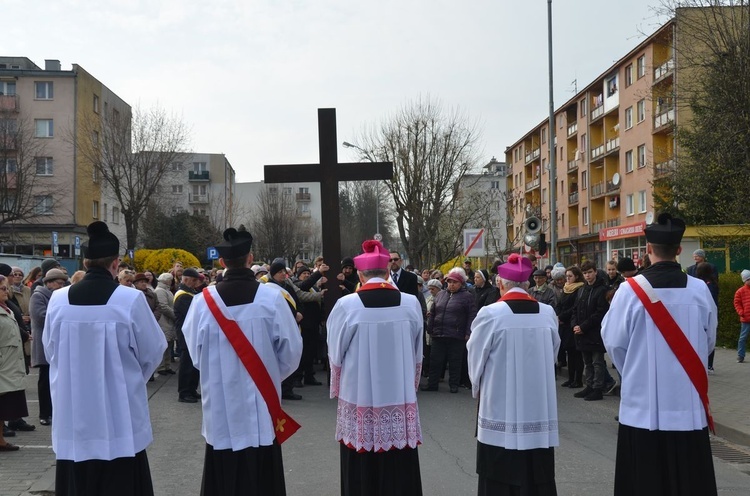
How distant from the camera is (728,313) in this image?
18.9 meters

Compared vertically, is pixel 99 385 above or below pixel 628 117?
below

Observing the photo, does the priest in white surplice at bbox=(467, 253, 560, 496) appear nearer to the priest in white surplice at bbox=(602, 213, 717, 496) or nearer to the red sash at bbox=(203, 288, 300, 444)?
the priest in white surplice at bbox=(602, 213, 717, 496)

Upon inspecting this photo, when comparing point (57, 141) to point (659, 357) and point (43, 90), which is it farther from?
point (659, 357)

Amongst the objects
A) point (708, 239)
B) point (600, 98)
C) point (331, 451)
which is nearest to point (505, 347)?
point (331, 451)

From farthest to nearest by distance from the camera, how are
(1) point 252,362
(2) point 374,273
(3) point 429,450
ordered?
1. (3) point 429,450
2. (2) point 374,273
3. (1) point 252,362

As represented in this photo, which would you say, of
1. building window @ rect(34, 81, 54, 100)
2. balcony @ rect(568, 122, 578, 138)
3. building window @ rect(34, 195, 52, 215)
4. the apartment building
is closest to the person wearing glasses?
building window @ rect(34, 195, 52, 215)

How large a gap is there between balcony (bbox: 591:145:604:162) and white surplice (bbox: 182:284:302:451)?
187ft

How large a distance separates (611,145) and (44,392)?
5289 centimetres

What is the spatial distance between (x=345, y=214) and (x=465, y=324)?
61065 millimetres

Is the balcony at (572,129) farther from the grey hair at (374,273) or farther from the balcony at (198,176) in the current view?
the grey hair at (374,273)

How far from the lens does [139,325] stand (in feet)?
17.1

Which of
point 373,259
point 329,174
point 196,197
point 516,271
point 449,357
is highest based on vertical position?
point 196,197

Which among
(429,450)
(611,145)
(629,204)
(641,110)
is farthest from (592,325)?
(611,145)

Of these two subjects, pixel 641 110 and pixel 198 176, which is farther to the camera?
pixel 198 176
